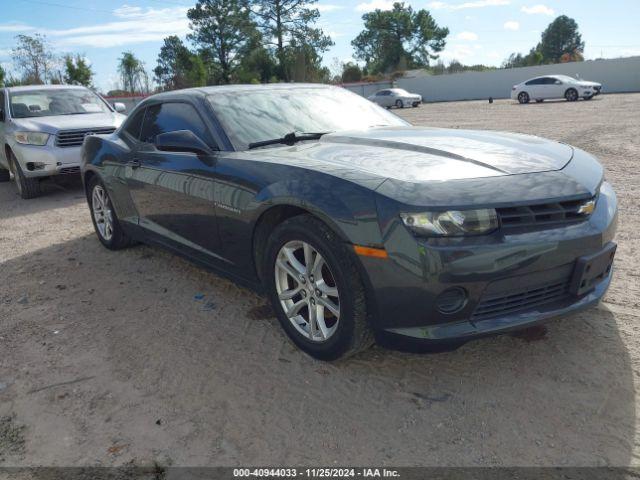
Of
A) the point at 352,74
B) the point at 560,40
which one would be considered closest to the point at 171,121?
the point at 352,74

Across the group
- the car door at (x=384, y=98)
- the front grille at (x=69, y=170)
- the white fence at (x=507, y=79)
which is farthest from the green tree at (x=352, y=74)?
the front grille at (x=69, y=170)

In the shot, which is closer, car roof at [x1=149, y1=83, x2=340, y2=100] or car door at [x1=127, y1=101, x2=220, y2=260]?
car door at [x1=127, y1=101, x2=220, y2=260]

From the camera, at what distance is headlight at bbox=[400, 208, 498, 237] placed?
7.85 feet

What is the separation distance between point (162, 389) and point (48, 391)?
0.65m

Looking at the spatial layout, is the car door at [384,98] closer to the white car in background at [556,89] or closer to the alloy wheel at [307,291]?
the white car in background at [556,89]

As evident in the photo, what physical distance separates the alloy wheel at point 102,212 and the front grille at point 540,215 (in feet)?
13.2

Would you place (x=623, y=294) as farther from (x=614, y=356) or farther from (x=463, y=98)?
(x=463, y=98)

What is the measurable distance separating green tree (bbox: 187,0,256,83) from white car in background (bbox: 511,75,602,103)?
38.4 metres

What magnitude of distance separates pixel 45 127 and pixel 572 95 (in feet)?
87.9

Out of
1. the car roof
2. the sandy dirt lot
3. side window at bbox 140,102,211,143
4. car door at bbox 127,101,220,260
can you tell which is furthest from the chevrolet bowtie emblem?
the car roof

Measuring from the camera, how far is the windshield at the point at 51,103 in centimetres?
912

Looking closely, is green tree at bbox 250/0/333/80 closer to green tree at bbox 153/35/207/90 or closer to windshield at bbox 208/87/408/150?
green tree at bbox 153/35/207/90

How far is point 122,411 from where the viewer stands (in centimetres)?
268

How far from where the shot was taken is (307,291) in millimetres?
2922
